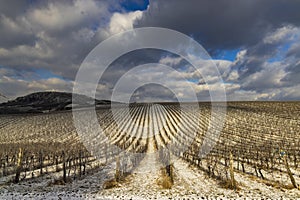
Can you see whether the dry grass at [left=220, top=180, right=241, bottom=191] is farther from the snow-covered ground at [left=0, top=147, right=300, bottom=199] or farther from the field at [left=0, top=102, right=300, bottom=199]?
the snow-covered ground at [left=0, top=147, right=300, bottom=199]

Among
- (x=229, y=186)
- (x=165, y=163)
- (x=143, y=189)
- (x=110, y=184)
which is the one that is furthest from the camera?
(x=165, y=163)

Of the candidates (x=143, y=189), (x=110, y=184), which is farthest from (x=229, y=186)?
(x=110, y=184)

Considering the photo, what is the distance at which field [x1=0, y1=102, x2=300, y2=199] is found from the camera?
15.8 meters

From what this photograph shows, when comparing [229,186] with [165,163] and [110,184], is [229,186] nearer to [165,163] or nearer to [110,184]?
[110,184]

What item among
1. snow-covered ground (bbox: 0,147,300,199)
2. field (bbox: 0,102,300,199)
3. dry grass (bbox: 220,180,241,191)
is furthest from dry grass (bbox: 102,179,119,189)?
dry grass (bbox: 220,180,241,191)

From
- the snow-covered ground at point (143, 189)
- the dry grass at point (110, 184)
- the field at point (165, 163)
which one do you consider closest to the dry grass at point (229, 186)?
the field at point (165, 163)

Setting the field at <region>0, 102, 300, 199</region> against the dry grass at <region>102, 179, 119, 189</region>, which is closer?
the field at <region>0, 102, 300, 199</region>

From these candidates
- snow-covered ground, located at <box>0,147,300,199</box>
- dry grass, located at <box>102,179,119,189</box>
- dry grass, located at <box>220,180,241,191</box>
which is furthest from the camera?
dry grass, located at <box>102,179,119,189</box>

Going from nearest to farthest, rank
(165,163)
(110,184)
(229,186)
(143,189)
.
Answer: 1. (229,186)
2. (143,189)
3. (110,184)
4. (165,163)

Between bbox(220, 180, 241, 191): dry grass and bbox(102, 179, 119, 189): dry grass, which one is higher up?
bbox(102, 179, 119, 189): dry grass

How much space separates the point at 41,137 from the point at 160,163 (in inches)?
1296

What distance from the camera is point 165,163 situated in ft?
80.6

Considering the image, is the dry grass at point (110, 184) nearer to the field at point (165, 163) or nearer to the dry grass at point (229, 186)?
the field at point (165, 163)

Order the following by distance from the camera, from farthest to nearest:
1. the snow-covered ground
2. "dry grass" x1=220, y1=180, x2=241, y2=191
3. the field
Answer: "dry grass" x1=220, y1=180, x2=241, y2=191 < the field < the snow-covered ground
